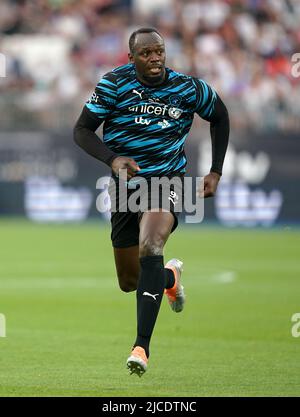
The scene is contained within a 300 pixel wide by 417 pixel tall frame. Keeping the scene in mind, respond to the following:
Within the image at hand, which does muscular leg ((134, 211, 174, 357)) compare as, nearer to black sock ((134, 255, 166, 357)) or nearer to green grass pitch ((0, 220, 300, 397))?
black sock ((134, 255, 166, 357))

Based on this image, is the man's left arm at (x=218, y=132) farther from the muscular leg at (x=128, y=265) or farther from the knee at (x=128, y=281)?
the knee at (x=128, y=281)

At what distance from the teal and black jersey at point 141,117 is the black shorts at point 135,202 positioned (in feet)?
0.35

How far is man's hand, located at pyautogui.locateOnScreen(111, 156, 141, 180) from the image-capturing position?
7.55 m

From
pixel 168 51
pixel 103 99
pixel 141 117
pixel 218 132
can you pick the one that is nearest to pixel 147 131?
pixel 141 117

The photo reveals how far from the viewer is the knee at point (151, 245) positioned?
24.8ft

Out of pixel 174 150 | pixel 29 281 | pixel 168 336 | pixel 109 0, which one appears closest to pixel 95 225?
pixel 109 0

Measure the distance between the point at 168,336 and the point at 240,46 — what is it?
663 inches

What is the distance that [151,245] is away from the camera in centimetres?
756

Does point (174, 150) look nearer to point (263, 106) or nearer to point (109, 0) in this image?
point (263, 106)

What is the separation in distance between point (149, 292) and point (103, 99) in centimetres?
151

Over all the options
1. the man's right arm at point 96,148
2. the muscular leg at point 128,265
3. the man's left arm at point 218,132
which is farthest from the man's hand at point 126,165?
the muscular leg at point 128,265

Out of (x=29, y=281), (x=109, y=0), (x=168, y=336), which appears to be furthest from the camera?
(x=109, y=0)

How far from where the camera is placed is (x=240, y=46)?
25.9m
